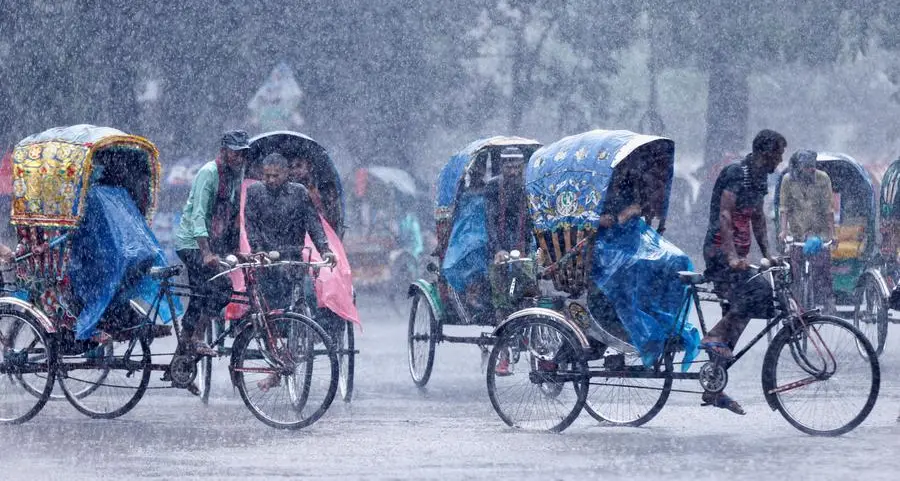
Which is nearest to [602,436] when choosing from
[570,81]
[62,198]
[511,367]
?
[511,367]

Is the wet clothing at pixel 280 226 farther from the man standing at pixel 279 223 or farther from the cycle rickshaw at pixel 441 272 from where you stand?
the cycle rickshaw at pixel 441 272

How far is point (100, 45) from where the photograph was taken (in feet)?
77.5

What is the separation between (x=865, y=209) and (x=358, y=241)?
401 inches

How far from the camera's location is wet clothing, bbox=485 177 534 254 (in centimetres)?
1050

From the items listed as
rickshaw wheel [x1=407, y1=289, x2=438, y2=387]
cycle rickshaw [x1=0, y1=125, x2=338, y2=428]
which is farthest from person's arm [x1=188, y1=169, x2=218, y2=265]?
rickshaw wheel [x1=407, y1=289, x2=438, y2=387]

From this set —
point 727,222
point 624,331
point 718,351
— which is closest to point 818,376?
point 718,351

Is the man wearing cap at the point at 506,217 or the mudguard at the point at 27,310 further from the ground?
the man wearing cap at the point at 506,217

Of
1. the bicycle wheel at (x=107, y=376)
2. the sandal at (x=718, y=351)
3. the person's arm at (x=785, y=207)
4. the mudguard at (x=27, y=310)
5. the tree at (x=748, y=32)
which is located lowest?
Answer: the bicycle wheel at (x=107, y=376)

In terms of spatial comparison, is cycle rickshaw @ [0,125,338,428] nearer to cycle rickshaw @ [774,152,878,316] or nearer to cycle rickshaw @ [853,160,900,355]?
cycle rickshaw @ [853,160,900,355]

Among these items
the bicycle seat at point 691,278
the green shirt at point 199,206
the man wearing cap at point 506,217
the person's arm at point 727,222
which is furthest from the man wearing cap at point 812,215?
the green shirt at point 199,206

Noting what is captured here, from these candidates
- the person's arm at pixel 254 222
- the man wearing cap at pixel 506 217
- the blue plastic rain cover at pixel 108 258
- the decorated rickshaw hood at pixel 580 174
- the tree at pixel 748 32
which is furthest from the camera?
the tree at pixel 748 32

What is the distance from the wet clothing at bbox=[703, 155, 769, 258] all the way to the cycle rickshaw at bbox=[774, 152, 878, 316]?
481cm

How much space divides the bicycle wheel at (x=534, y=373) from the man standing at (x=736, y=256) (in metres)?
0.79

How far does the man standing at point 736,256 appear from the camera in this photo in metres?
8.25
